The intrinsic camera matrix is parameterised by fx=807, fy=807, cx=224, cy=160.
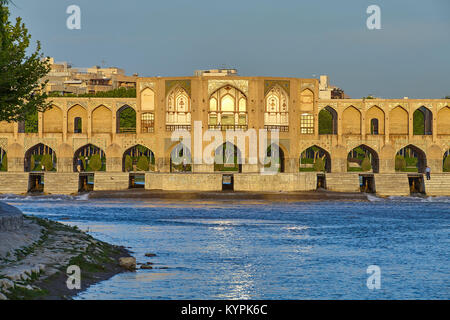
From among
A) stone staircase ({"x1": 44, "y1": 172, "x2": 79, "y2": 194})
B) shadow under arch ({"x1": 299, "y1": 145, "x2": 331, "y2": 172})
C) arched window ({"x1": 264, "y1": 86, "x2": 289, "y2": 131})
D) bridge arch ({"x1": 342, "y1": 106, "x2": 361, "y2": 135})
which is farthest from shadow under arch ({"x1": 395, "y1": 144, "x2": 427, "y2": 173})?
stone staircase ({"x1": 44, "y1": 172, "x2": 79, "y2": 194})

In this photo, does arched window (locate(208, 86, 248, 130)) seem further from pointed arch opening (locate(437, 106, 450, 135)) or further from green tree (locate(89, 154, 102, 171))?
pointed arch opening (locate(437, 106, 450, 135))

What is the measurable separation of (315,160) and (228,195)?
26.7 meters

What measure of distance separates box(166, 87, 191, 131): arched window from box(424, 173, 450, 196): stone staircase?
51.9 ft

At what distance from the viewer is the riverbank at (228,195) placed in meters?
47.5

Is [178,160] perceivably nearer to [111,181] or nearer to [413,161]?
[111,181]

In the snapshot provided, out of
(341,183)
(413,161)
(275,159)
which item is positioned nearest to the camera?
(341,183)

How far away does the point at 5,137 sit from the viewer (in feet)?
177

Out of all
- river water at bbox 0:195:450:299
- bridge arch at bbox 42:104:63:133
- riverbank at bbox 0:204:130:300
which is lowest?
river water at bbox 0:195:450:299

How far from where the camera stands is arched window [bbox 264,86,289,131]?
174 ft

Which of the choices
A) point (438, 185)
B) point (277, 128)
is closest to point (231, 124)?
point (277, 128)

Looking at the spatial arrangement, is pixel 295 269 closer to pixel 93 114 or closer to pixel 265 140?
pixel 265 140

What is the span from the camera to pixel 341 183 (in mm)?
50500

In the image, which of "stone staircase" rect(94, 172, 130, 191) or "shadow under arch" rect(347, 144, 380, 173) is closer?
"stone staircase" rect(94, 172, 130, 191)
